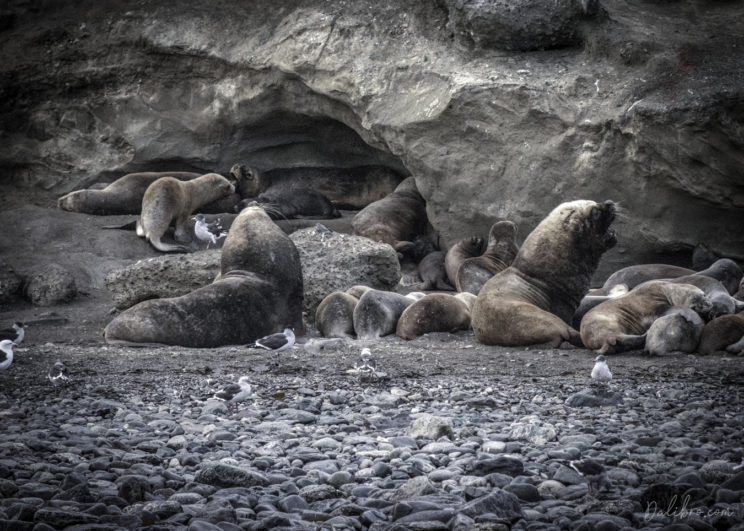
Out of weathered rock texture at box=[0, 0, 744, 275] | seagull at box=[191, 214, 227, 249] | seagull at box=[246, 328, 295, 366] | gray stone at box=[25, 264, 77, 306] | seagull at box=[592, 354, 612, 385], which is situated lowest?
gray stone at box=[25, 264, 77, 306]

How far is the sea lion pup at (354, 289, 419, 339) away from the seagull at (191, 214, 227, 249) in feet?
10.8

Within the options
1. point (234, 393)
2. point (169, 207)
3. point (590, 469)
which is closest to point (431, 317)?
point (234, 393)

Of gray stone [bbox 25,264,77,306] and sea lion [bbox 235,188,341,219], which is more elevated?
sea lion [bbox 235,188,341,219]

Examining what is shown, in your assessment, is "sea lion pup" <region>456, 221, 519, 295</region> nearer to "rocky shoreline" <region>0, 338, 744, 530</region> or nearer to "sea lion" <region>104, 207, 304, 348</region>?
"sea lion" <region>104, 207, 304, 348</region>

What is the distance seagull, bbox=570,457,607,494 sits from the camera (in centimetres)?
325

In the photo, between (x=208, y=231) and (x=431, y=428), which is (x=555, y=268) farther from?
(x=208, y=231)

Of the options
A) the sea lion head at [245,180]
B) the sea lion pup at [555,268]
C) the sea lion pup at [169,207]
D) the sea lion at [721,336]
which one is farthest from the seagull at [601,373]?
the sea lion head at [245,180]

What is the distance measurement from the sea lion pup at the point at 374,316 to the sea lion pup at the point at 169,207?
425cm

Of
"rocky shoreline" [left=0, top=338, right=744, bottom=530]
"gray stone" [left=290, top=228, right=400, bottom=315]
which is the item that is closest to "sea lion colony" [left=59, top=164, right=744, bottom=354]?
"gray stone" [left=290, top=228, right=400, bottom=315]

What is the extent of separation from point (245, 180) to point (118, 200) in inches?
76.3

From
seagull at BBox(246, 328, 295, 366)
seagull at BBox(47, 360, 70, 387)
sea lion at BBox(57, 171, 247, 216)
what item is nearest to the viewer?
seagull at BBox(47, 360, 70, 387)

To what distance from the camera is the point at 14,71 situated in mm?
13703

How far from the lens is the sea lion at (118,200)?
12977mm

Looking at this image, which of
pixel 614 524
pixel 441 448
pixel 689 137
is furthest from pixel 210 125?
pixel 614 524
